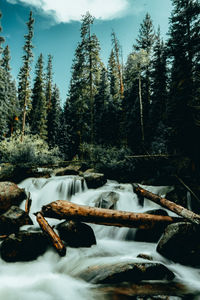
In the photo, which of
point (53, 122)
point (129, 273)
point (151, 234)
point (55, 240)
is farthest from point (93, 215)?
point (53, 122)

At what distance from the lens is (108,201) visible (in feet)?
25.3

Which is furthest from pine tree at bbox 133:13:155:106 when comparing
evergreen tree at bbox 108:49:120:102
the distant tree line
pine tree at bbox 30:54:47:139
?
pine tree at bbox 30:54:47:139

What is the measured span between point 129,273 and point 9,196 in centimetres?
637

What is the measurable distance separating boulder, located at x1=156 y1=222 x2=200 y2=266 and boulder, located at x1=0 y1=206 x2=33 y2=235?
15.0 feet

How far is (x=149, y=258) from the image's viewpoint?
4.72 m

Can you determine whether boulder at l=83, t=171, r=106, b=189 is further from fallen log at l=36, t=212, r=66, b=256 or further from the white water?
fallen log at l=36, t=212, r=66, b=256

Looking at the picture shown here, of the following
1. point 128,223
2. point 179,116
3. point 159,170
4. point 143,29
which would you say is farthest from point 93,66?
point 128,223

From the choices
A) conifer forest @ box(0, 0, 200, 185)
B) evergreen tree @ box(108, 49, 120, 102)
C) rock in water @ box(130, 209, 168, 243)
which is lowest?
rock in water @ box(130, 209, 168, 243)

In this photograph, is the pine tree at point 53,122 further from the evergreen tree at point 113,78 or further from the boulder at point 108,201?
the boulder at point 108,201

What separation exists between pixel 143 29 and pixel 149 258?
31663 mm

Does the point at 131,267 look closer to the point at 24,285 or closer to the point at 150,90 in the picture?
the point at 24,285

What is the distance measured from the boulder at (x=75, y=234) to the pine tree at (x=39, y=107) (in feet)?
99.7

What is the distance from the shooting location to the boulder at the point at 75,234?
5.56 meters

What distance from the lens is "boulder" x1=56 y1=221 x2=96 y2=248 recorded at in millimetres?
5562
